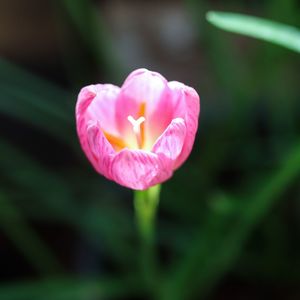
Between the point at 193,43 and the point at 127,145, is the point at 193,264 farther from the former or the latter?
the point at 193,43

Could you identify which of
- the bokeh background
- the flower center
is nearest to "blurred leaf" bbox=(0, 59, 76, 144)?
the bokeh background

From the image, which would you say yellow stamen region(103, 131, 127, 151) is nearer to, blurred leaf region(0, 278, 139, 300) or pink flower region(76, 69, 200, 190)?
pink flower region(76, 69, 200, 190)

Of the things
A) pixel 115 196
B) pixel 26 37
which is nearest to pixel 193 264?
pixel 115 196

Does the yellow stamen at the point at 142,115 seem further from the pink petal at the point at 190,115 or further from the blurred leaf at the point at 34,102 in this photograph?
the blurred leaf at the point at 34,102

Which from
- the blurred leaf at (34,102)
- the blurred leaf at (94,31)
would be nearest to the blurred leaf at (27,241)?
the blurred leaf at (34,102)

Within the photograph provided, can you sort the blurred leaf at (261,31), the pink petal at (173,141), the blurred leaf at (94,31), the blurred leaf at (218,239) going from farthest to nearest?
the blurred leaf at (94,31) → the blurred leaf at (218,239) → the blurred leaf at (261,31) → the pink petal at (173,141)

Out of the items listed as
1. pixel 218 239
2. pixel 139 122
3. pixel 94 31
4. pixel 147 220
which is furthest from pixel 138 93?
pixel 94 31

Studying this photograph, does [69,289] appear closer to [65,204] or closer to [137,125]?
[65,204]
